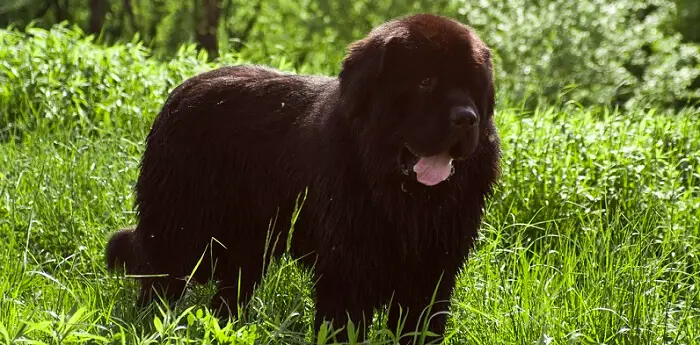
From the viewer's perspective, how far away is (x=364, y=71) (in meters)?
3.48

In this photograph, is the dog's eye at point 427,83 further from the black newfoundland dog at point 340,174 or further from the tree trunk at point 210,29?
the tree trunk at point 210,29

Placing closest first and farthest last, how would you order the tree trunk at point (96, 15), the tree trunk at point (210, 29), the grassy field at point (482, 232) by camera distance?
the grassy field at point (482, 232)
the tree trunk at point (210, 29)
the tree trunk at point (96, 15)

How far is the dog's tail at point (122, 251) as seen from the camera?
4387 mm

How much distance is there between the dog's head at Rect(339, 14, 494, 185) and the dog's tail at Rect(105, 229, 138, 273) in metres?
1.34

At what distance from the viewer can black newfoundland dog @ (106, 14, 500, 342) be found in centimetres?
343

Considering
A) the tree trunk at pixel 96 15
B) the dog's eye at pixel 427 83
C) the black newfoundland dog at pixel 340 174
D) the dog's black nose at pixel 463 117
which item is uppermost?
the dog's eye at pixel 427 83

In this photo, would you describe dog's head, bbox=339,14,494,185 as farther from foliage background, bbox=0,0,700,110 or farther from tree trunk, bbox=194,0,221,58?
tree trunk, bbox=194,0,221,58

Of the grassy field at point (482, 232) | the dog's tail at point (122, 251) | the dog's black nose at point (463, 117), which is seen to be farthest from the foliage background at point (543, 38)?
the dog's black nose at point (463, 117)

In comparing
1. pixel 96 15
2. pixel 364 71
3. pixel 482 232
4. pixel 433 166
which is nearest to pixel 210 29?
pixel 96 15

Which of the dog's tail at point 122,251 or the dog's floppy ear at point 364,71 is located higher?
the dog's floppy ear at point 364,71

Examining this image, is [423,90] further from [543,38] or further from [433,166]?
[543,38]

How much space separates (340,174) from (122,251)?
1261 millimetres

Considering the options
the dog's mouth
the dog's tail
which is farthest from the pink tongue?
the dog's tail

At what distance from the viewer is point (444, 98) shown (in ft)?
11.1
